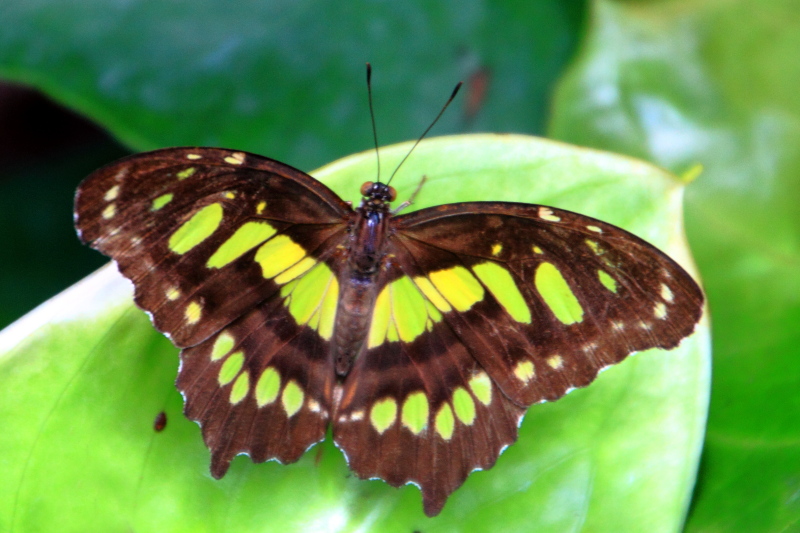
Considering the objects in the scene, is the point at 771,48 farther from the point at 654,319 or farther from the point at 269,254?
the point at 269,254

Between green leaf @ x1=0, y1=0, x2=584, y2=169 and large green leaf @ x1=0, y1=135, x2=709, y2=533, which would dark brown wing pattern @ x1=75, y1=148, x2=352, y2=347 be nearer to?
large green leaf @ x1=0, y1=135, x2=709, y2=533

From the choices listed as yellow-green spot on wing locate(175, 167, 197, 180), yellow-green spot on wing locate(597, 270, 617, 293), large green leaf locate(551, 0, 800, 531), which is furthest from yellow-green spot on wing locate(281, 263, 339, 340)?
large green leaf locate(551, 0, 800, 531)

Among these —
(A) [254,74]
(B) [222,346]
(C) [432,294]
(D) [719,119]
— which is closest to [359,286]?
(C) [432,294]


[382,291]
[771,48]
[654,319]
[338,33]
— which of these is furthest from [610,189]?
[338,33]

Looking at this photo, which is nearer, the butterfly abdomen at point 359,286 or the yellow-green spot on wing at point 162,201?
the yellow-green spot on wing at point 162,201

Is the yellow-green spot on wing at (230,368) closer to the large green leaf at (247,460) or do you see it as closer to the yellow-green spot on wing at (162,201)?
the large green leaf at (247,460)

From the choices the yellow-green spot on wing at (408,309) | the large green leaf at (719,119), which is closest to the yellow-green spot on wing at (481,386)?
the yellow-green spot on wing at (408,309)

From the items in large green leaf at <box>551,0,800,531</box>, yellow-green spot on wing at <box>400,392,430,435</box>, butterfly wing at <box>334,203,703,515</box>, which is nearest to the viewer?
butterfly wing at <box>334,203,703,515</box>
